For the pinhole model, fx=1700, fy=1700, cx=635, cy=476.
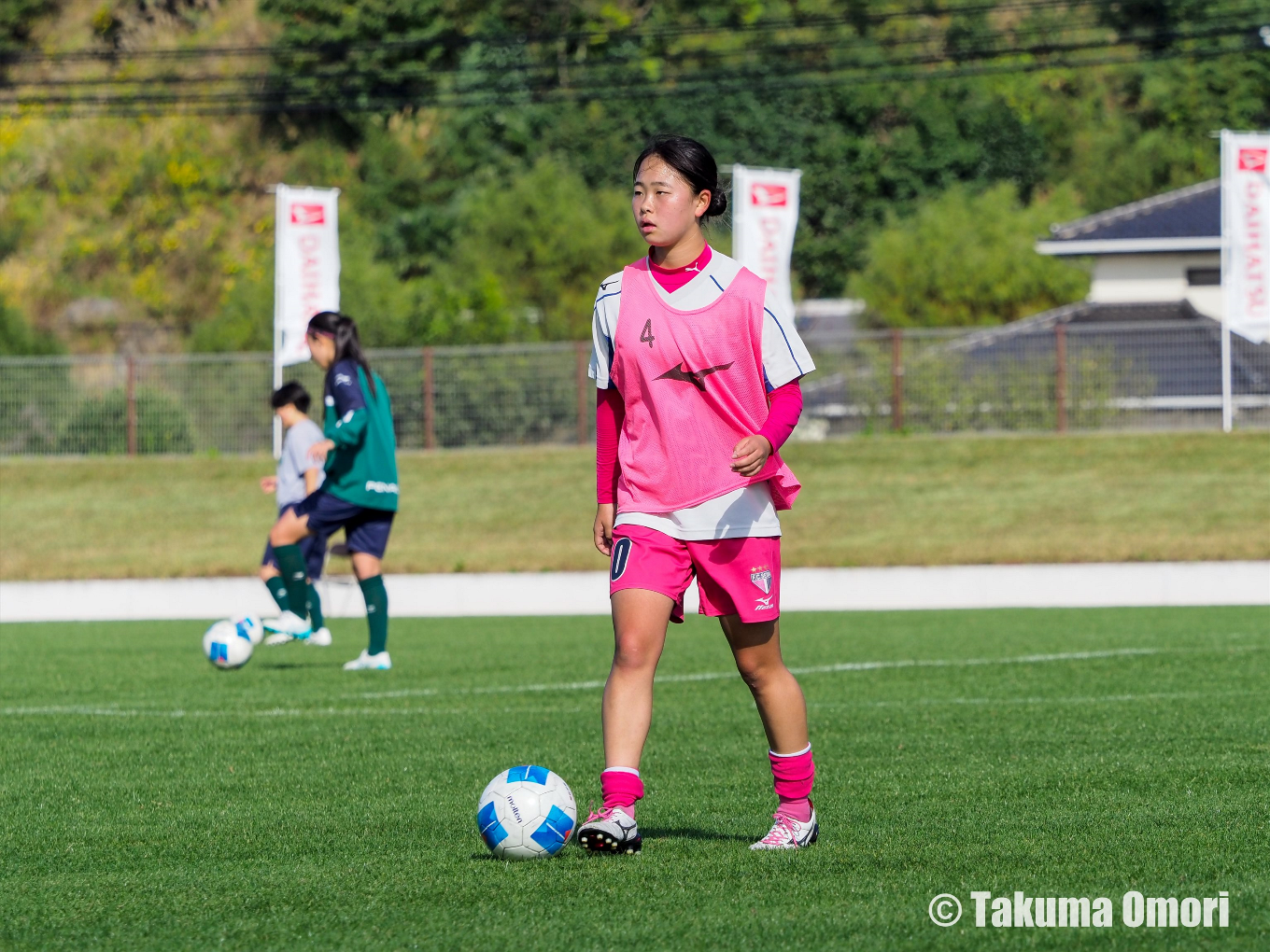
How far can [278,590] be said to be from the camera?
13.2 m

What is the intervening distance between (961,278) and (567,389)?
2074 cm

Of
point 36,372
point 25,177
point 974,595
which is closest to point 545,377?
point 36,372

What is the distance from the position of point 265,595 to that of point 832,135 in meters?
41.3

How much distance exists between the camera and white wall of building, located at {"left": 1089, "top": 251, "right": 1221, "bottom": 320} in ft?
129

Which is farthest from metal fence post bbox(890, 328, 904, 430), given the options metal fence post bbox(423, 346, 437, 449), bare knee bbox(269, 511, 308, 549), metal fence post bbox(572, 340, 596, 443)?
bare knee bbox(269, 511, 308, 549)

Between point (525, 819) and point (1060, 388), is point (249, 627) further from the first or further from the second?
point (1060, 388)

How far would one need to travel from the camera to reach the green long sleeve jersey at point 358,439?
34.9 ft

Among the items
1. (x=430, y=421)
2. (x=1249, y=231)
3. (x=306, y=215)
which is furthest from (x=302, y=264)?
(x=1249, y=231)

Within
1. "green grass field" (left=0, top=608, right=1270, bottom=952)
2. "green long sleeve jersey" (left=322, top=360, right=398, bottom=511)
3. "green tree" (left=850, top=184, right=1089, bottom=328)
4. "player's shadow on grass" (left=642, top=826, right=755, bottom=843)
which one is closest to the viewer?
"green grass field" (left=0, top=608, right=1270, bottom=952)

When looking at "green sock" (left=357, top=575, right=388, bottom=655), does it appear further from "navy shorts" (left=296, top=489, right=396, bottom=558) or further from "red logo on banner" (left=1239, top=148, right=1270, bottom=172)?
"red logo on banner" (left=1239, top=148, right=1270, bottom=172)

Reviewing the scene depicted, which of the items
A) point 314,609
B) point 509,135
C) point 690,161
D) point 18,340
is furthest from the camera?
point 509,135

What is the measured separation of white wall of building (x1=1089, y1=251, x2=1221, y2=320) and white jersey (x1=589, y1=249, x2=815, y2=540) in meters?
36.1

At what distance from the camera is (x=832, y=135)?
190ft

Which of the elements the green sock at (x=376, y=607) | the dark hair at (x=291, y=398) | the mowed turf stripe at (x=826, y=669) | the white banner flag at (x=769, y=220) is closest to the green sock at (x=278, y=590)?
the dark hair at (x=291, y=398)
